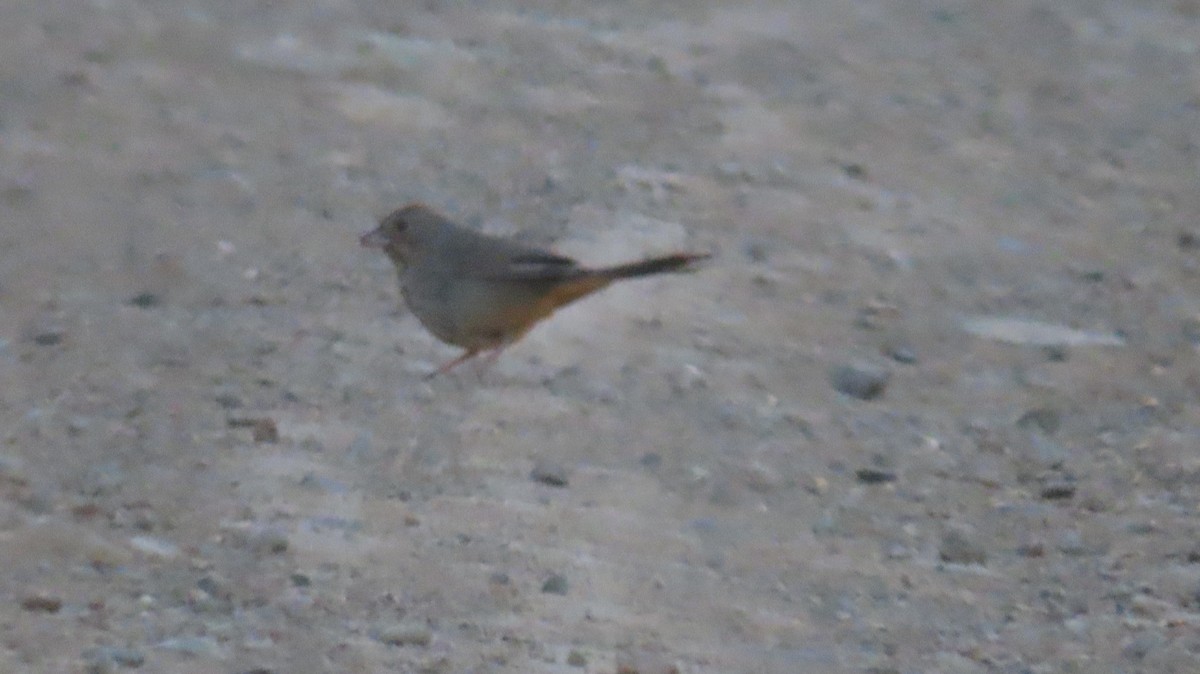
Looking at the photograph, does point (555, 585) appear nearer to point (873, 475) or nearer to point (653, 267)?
point (653, 267)

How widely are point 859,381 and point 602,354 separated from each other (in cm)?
75

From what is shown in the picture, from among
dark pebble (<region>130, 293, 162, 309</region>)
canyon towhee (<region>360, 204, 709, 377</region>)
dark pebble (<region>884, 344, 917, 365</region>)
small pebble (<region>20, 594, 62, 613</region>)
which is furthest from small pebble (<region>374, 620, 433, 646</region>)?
dark pebble (<region>884, 344, 917, 365</region>)

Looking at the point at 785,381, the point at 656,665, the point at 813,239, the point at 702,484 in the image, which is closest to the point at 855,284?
the point at 813,239

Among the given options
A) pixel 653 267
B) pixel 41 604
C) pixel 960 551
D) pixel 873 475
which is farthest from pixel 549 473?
pixel 41 604

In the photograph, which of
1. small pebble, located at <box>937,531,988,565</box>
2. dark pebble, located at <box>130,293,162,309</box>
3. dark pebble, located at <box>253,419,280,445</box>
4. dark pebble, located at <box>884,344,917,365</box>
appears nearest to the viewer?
small pebble, located at <box>937,531,988,565</box>

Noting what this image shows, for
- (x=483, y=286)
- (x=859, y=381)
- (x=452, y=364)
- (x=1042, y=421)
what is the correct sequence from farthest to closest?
(x=859, y=381), (x=1042, y=421), (x=452, y=364), (x=483, y=286)

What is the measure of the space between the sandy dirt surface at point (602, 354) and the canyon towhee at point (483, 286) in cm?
18

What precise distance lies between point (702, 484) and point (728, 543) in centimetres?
41

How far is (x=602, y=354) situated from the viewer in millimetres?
7504

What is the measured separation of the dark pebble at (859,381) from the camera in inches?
A: 293

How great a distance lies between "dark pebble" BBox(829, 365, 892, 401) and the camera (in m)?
7.45

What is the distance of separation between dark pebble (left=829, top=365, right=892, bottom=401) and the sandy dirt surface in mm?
21

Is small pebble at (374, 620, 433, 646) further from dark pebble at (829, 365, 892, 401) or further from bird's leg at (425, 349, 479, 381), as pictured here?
dark pebble at (829, 365, 892, 401)

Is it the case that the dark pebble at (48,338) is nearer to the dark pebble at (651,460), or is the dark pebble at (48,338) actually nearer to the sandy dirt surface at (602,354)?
the sandy dirt surface at (602,354)
